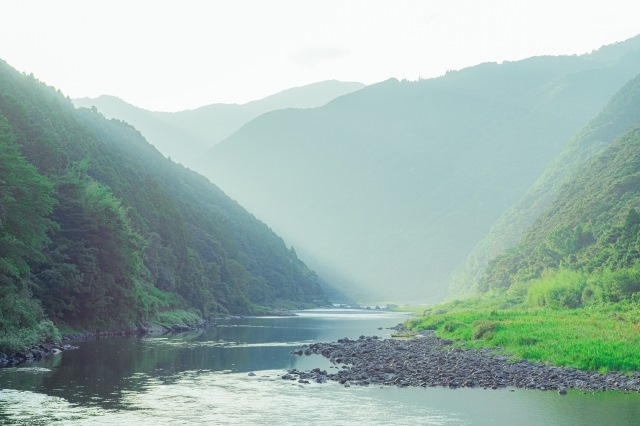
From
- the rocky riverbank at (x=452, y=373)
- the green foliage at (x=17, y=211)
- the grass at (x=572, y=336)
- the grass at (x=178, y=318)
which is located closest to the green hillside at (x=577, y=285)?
the grass at (x=572, y=336)

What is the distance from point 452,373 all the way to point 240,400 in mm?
14454

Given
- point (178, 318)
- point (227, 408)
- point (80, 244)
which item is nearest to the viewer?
point (227, 408)

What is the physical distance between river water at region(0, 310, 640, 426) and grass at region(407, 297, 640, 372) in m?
6.94

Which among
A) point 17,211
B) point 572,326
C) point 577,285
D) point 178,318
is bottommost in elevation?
point 178,318

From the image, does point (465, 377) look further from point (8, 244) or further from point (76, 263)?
point (76, 263)

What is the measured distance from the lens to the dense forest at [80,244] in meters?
55.5

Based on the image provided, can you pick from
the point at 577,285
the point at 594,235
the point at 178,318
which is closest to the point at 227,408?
the point at 577,285

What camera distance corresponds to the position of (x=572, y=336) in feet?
169

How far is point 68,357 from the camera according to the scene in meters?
51.8

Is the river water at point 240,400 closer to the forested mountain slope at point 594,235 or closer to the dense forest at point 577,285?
the dense forest at point 577,285


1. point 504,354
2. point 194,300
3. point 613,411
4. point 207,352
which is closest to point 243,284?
point 194,300

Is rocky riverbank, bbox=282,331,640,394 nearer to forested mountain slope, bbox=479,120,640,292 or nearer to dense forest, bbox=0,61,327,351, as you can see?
dense forest, bbox=0,61,327,351

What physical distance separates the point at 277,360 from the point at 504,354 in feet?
55.7

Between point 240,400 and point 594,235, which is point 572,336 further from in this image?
point 594,235
